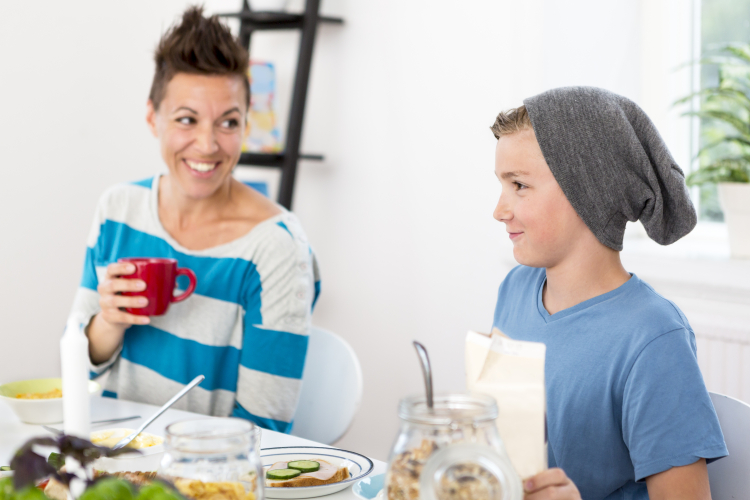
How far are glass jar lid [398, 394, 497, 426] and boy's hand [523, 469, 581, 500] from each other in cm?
12

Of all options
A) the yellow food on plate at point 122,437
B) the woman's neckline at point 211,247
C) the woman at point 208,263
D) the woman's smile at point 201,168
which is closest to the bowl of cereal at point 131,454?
the yellow food on plate at point 122,437

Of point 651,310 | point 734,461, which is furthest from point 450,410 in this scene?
point 734,461

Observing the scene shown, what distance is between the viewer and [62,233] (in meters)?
2.31

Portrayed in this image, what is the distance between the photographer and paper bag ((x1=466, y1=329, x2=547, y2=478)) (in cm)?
67

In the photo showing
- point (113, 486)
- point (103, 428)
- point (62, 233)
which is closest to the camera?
point (113, 486)

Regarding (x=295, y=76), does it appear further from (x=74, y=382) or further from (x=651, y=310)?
(x=651, y=310)

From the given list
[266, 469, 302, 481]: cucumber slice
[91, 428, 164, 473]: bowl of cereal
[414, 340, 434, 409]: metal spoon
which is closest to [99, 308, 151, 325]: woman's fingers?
[91, 428, 164, 473]: bowl of cereal

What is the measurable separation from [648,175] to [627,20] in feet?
4.36

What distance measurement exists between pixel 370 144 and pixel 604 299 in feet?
5.27

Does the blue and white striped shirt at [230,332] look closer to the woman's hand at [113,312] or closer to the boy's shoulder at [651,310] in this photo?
the woman's hand at [113,312]

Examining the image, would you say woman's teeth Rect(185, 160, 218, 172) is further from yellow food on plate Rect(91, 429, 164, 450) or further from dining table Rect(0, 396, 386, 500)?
yellow food on plate Rect(91, 429, 164, 450)

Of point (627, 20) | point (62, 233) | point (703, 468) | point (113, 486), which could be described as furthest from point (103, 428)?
point (627, 20)

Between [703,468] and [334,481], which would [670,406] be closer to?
[703,468]

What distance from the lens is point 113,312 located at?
1308 millimetres
